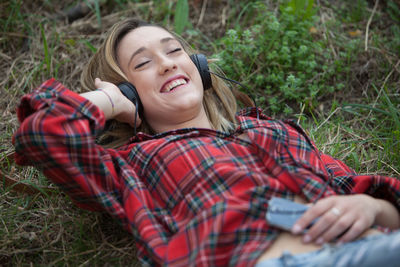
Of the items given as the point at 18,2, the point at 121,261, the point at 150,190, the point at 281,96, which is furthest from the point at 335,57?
the point at 18,2

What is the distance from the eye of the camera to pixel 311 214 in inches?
65.4

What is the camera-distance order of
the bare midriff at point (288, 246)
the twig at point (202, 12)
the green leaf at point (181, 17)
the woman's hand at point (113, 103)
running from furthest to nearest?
1. the twig at point (202, 12)
2. the green leaf at point (181, 17)
3. the woman's hand at point (113, 103)
4. the bare midriff at point (288, 246)

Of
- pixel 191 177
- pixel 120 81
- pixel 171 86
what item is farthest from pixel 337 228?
pixel 120 81

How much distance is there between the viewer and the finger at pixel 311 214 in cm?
162

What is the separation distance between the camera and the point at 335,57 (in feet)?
11.4

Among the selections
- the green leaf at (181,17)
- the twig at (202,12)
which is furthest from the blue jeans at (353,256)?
the twig at (202,12)

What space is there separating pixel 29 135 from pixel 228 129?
1.20 metres

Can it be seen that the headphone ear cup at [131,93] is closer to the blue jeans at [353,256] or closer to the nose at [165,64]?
the nose at [165,64]

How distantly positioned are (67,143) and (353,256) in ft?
4.03

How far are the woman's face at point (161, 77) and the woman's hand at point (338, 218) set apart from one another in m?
0.91

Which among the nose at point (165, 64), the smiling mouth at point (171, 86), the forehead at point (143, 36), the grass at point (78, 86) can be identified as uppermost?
the forehead at point (143, 36)

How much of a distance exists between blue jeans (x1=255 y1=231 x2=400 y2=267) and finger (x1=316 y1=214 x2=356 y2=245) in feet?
0.16

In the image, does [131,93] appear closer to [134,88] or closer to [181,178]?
[134,88]

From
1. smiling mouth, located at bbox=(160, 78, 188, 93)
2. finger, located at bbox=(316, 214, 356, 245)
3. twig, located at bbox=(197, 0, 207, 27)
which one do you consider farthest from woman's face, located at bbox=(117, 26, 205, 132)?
twig, located at bbox=(197, 0, 207, 27)
